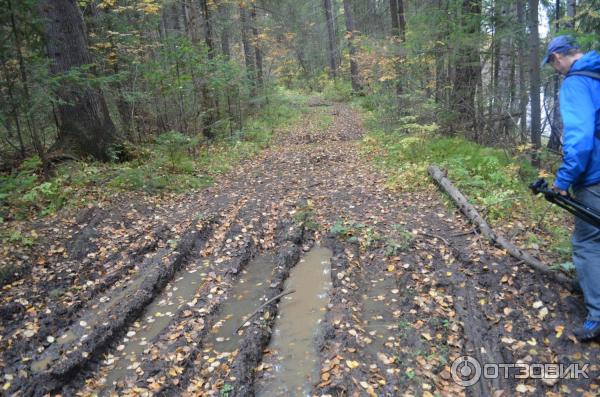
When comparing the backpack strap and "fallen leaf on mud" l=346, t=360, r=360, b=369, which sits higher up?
the backpack strap

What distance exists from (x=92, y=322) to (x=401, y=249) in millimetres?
4053

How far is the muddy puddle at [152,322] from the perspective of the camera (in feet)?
13.1

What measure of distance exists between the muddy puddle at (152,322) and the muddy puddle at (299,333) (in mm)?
1242

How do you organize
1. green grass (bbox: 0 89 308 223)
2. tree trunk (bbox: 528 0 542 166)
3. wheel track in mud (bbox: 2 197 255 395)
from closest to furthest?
1. wheel track in mud (bbox: 2 197 255 395)
2. green grass (bbox: 0 89 308 223)
3. tree trunk (bbox: 528 0 542 166)

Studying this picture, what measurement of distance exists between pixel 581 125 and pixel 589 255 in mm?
1190

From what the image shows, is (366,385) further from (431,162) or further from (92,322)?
(431,162)

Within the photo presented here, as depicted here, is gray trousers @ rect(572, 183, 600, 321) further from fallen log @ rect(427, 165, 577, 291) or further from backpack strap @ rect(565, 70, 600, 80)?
backpack strap @ rect(565, 70, 600, 80)

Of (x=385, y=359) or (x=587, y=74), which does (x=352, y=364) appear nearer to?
(x=385, y=359)

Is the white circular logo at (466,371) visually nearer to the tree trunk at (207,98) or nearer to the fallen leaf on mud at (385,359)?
the fallen leaf on mud at (385,359)

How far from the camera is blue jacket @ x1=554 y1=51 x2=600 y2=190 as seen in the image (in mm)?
3520

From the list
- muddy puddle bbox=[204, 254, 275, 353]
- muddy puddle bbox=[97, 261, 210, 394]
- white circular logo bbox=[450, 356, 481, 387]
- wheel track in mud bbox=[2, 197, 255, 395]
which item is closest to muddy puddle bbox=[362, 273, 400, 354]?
white circular logo bbox=[450, 356, 481, 387]

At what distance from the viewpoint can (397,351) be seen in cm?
400

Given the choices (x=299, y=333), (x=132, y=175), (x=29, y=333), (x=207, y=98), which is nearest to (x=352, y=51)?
(x=207, y=98)

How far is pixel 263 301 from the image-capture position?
505cm
